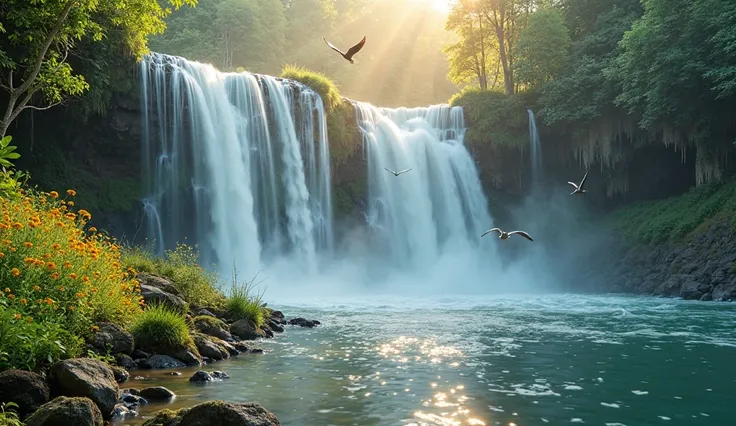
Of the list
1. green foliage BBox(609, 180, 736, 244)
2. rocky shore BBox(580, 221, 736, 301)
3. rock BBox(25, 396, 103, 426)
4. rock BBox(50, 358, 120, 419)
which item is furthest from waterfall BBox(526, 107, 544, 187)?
rock BBox(25, 396, 103, 426)

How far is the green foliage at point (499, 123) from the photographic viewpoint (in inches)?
1245

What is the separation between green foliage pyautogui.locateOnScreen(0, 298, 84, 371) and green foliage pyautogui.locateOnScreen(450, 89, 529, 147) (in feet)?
89.1

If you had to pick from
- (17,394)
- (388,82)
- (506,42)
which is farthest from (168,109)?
(388,82)

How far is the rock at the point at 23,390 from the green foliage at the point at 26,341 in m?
0.32

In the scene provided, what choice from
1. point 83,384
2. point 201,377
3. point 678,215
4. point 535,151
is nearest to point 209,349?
point 201,377

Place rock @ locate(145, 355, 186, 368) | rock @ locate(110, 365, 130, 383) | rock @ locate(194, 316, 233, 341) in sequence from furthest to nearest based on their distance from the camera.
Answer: rock @ locate(194, 316, 233, 341) < rock @ locate(145, 355, 186, 368) < rock @ locate(110, 365, 130, 383)

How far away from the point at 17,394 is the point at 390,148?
25607 mm

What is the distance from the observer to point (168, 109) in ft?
74.8

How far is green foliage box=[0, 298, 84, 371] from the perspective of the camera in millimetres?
6191

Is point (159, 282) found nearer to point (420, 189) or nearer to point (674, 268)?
point (420, 189)

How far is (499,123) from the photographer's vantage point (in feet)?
104

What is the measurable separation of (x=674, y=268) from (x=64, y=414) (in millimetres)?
24703

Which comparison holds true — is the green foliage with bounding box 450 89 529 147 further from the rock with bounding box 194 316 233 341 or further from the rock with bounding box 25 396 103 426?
the rock with bounding box 25 396 103 426

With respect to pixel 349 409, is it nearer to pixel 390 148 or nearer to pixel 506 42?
pixel 390 148
